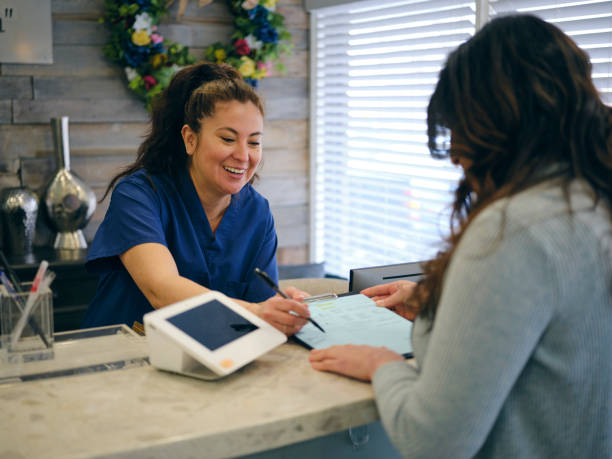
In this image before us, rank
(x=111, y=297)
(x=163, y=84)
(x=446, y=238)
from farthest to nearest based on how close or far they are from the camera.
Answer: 1. (x=163, y=84)
2. (x=111, y=297)
3. (x=446, y=238)

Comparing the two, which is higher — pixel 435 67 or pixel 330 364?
pixel 435 67

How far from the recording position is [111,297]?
1.84m

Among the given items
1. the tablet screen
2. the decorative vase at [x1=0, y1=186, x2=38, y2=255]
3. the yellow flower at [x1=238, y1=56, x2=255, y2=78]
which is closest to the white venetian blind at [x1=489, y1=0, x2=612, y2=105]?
the yellow flower at [x1=238, y1=56, x2=255, y2=78]

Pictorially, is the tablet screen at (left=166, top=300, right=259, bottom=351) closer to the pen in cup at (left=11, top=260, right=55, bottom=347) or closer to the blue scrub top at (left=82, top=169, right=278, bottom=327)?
the pen in cup at (left=11, top=260, right=55, bottom=347)

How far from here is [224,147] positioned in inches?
72.7

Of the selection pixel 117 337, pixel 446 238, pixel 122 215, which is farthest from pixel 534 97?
pixel 122 215

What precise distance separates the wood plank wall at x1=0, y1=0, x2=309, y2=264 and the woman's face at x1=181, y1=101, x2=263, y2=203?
1446 mm

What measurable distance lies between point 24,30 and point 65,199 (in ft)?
2.70

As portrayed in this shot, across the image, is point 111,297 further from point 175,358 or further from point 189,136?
point 175,358

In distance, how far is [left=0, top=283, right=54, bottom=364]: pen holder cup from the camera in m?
1.21

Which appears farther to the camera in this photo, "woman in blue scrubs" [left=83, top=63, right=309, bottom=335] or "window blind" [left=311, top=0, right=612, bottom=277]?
"window blind" [left=311, top=0, right=612, bottom=277]

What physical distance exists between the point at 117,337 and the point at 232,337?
0.37 metres

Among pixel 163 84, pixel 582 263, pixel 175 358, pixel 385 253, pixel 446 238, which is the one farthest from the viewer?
pixel 385 253

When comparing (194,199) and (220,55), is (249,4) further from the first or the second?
(194,199)
